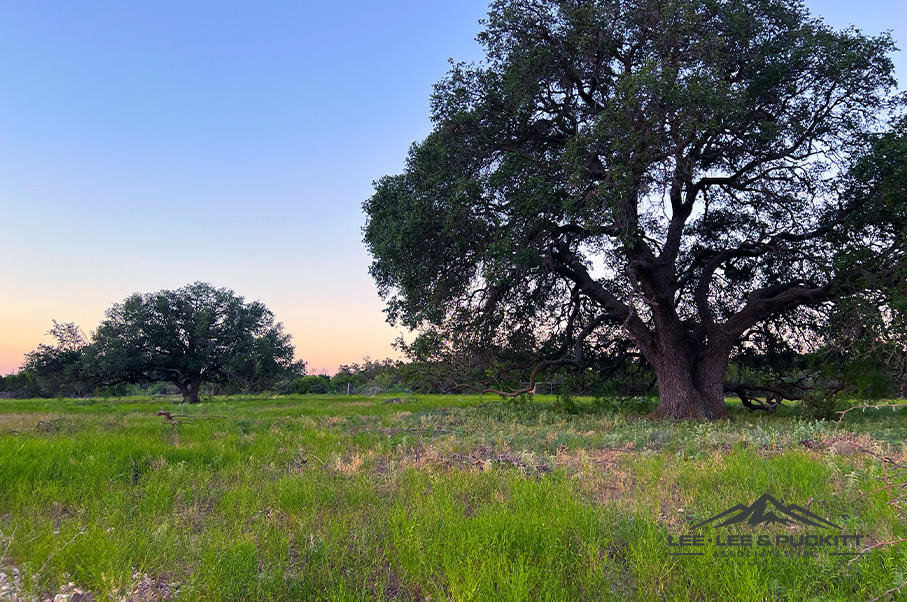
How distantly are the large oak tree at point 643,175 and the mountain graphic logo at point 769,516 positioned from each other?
30.4ft

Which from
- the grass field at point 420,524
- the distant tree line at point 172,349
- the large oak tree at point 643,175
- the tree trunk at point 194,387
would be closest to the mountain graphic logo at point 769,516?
the grass field at point 420,524

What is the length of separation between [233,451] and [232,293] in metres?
40.6

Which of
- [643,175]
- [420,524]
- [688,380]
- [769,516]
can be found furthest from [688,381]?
[420,524]

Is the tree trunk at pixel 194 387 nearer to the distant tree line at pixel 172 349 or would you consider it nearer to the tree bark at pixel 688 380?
the distant tree line at pixel 172 349

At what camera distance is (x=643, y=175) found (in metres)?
13.4

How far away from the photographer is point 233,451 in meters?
8.24

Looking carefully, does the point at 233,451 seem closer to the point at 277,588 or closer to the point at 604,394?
the point at 277,588

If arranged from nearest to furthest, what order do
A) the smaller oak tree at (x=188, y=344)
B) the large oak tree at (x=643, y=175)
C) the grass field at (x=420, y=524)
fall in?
the grass field at (x=420, y=524) → the large oak tree at (x=643, y=175) → the smaller oak tree at (x=188, y=344)

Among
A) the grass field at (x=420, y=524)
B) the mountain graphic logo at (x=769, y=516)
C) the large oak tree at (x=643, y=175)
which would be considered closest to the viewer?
the grass field at (x=420, y=524)

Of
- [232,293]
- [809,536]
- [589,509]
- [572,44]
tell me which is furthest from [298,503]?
[232,293]

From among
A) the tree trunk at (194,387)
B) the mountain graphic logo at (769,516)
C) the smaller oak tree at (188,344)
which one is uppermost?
the smaller oak tree at (188,344)

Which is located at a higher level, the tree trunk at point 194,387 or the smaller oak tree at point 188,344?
the smaller oak tree at point 188,344

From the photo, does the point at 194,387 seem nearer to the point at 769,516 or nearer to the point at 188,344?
the point at 188,344

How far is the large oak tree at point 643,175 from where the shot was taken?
1332 centimetres
